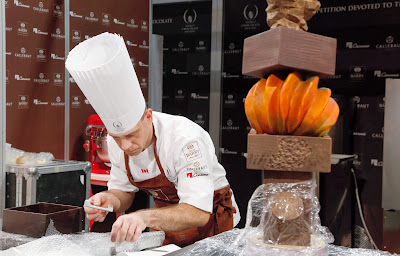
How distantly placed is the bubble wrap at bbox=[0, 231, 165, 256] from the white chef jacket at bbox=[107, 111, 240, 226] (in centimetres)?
30

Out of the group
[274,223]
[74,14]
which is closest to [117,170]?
[274,223]

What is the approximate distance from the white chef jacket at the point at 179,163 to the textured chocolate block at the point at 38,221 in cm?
39

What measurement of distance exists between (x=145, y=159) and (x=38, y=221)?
0.54 m

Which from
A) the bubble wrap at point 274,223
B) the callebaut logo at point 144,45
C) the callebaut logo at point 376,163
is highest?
the callebaut logo at point 144,45

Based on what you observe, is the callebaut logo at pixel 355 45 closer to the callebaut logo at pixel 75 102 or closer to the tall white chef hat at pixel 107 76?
the callebaut logo at pixel 75 102

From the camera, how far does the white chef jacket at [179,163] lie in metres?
1.89

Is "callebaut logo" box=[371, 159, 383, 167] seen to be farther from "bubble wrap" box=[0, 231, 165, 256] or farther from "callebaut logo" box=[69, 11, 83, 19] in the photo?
"bubble wrap" box=[0, 231, 165, 256]

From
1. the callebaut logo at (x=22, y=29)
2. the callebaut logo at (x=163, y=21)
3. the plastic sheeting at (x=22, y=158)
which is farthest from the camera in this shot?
the callebaut logo at (x=163, y=21)

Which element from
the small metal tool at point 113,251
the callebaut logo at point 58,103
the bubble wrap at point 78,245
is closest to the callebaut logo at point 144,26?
the callebaut logo at point 58,103

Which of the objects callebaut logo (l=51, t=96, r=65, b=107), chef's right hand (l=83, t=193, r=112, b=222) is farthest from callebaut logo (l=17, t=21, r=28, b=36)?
chef's right hand (l=83, t=193, r=112, b=222)

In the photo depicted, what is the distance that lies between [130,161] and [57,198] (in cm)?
136

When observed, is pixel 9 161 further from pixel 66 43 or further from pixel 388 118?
pixel 388 118

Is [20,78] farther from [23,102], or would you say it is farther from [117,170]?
[117,170]

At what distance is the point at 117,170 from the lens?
219 cm
